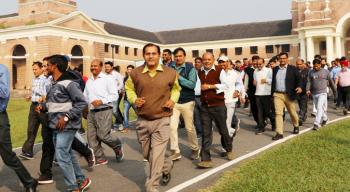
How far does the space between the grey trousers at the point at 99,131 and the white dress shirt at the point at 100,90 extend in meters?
0.18

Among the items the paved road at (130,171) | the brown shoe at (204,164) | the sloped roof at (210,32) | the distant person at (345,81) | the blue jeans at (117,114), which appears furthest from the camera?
the sloped roof at (210,32)

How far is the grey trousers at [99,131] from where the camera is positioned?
727 cm

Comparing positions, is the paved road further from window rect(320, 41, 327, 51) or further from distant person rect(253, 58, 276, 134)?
window rect(320, 41, 327, 51)

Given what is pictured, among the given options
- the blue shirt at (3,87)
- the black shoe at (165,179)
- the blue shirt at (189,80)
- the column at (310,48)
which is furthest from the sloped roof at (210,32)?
the black shoe at (165,179)

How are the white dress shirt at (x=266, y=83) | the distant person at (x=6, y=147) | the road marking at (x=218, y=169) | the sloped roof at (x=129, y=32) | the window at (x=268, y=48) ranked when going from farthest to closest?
the window at (x=268, y=48) → the sloped roof at (x=129, y=32) → the white dress shirt at (x=266, y=83) → the road marking at (x=218, y=169) → the distant person at (x=6, y=147)

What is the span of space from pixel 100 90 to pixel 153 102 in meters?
2.47

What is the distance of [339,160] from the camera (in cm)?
675

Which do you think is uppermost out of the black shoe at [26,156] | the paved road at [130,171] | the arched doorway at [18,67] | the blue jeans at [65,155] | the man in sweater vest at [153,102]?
the arched doorway at [18,67]

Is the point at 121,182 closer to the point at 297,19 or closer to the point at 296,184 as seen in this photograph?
the point at 296,184

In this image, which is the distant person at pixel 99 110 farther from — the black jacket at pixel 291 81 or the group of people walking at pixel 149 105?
the black jacket at pixel 291 81

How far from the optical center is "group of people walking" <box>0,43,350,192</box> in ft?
17.0

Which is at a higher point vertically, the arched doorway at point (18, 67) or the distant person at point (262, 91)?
the arched doorway at point (18, 67)

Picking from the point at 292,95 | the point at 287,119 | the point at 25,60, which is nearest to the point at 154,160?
the point at 292,95

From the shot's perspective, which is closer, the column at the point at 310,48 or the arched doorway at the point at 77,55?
the column at the point at 310,48
